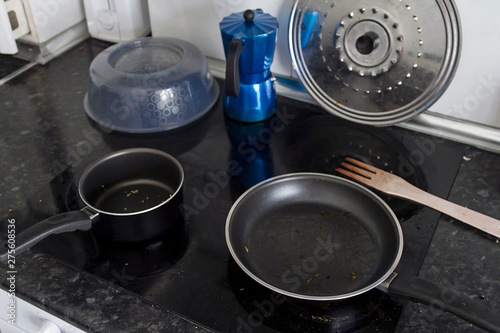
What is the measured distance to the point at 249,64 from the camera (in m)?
0.82

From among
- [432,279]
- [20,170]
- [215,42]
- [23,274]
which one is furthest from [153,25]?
[432,279]

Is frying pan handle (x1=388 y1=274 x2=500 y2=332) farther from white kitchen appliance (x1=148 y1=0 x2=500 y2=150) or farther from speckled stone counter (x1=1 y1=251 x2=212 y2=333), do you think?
white kitchen appliance (x1=148 y1=0 x2=500 y2=150)

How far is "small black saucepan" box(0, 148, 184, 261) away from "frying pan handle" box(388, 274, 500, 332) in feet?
1.01

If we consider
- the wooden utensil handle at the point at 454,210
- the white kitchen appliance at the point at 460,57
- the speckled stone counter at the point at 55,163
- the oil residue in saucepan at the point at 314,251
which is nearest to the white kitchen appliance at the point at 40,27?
the speckled stone counter at the point at 55,163

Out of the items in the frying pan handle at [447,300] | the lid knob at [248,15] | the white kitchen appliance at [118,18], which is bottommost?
the frying pan handle at [447,300]

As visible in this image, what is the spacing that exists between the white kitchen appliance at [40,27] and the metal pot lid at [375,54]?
1.67 ft

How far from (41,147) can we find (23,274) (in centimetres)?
28

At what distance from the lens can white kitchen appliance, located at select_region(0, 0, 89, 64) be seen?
2.95 ft

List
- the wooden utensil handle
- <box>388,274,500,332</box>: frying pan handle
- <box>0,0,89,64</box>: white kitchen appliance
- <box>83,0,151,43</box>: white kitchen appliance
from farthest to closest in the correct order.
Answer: <box>83,0,151,43</box>: white kitchen appliance
<box>0,0,89,64</box>: white kitchen appliance
the wooden utensil handle
<box>388,274,500,332</box>: frying pan handle

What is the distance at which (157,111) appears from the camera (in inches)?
33.8

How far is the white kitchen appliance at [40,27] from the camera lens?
35.4 inches

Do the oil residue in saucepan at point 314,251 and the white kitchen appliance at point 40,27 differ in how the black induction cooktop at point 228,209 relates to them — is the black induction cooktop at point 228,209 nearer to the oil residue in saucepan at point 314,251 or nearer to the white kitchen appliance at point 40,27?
the oil residue in saucepan at point 314,251

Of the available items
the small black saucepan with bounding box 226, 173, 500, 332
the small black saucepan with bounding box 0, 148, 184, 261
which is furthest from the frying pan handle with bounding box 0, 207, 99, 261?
the small black saucepan with bounding box 226, 173, 500, 332

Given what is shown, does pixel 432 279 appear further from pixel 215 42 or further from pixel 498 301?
pixel 215 42
